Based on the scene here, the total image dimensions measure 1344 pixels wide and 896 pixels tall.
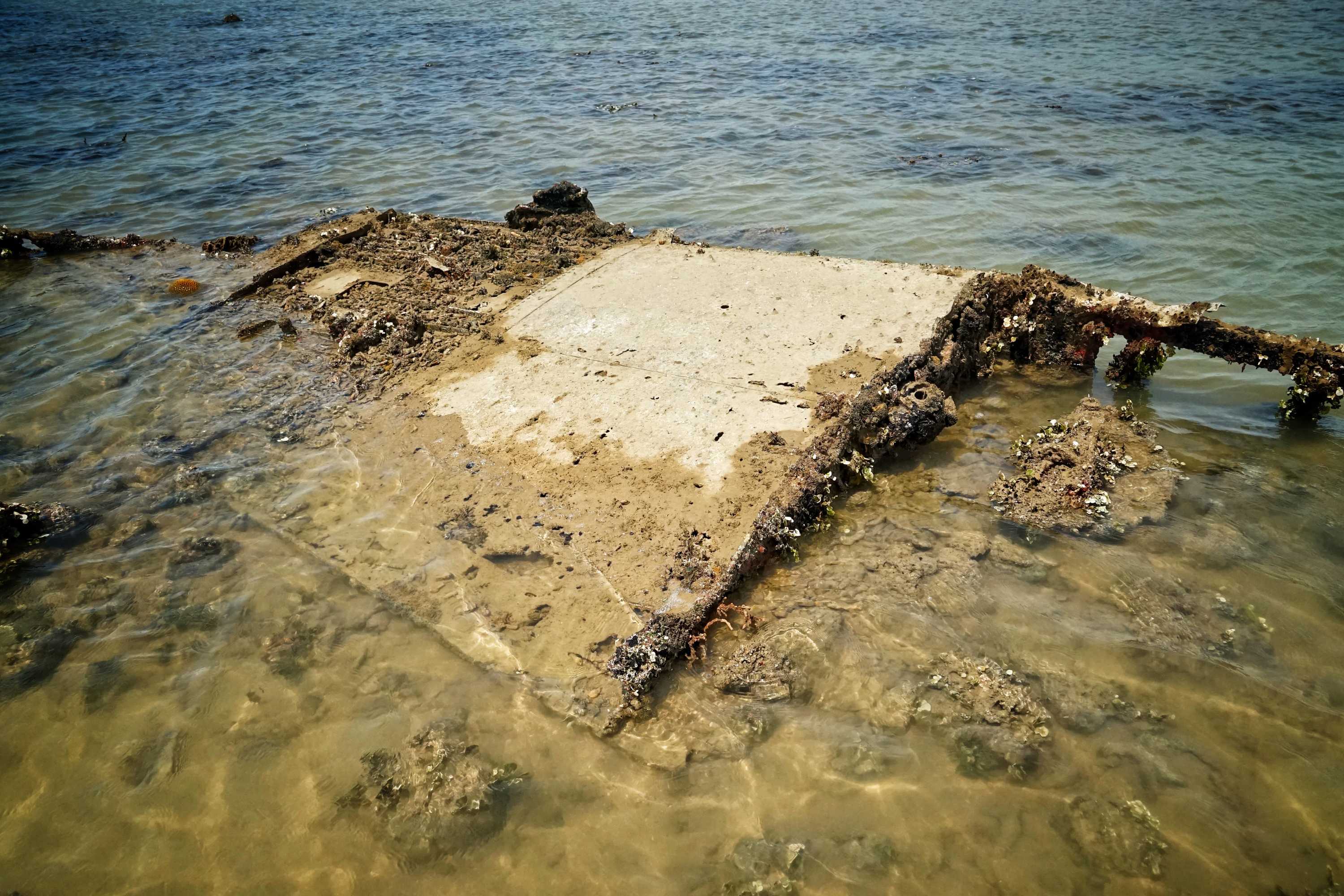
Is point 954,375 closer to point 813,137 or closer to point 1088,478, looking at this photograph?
point 1088,478

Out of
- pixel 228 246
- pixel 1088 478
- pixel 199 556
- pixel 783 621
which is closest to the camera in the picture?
pixel 783 621

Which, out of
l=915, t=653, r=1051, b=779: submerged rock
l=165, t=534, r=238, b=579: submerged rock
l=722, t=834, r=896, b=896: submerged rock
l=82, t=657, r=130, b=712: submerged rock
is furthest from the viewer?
l=165, t=534, r=238, b=579: submerged rock

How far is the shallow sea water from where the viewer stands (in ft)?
8.00

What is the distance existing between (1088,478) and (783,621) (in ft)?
6.48

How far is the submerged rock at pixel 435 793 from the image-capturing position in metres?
2.48

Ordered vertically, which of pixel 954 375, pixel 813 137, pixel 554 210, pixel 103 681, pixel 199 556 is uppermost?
pixel 813 137

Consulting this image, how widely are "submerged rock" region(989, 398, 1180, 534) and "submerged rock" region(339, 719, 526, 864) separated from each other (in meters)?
2.80

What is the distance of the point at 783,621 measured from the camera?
307 centimetres

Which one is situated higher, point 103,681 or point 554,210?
point 554,210

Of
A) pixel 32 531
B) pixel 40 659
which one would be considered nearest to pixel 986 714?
pixel 40 659

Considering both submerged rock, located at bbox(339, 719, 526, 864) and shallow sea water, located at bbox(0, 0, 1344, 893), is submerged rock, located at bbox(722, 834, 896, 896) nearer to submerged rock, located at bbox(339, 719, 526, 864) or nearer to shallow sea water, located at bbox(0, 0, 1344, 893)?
shallow sea water, located at bbox(0, 0, 1344, 893)

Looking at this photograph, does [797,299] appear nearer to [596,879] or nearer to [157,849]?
[596,879]

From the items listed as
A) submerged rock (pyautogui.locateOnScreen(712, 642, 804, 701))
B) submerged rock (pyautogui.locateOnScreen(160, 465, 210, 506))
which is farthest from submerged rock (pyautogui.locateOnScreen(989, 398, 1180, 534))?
submerged rock (pyautogui.locateOnScreen(160, 465, 210, 506))

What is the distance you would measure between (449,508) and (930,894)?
2626 millimetres
